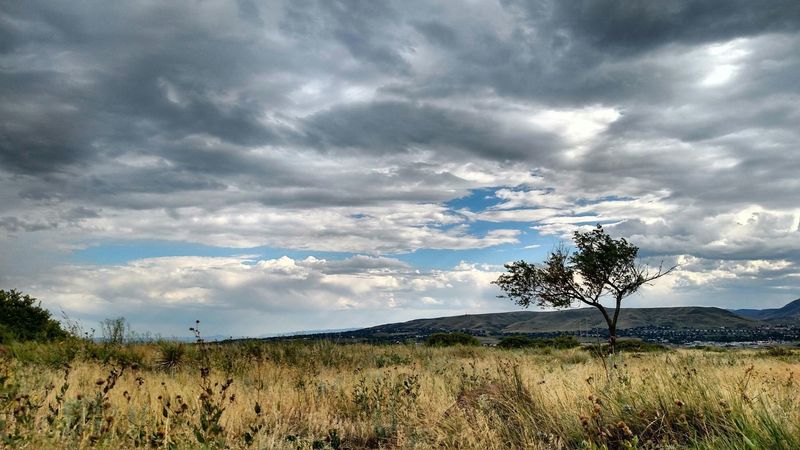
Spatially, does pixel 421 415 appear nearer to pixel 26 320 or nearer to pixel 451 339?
pixel 26 320

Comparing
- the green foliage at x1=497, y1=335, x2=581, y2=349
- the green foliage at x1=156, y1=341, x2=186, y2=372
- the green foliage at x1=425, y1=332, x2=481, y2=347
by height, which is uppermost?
the green foliage at x1=156, y1=341, x2=186, y2=372

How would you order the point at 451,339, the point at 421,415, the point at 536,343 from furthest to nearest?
the point at 536,343, the point at 451,339, the point at 421,415

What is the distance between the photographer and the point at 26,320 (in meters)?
24.1

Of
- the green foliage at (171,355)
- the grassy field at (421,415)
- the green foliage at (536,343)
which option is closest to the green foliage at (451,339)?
the green foliage at (536,343)

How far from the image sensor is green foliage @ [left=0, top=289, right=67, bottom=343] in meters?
22.9

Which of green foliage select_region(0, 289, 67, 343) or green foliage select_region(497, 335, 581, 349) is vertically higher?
green foliage select_region(0, 289, 67, 343)

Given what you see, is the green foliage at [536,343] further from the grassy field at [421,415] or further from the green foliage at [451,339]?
the grassy field at [421,415]

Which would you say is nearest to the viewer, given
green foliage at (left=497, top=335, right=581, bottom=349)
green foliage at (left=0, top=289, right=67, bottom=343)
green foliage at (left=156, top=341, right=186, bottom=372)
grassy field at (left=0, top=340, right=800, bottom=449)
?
grassy field at (left=0, top=340, right=800, bottom=449)

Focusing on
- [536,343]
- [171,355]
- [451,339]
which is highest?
[171,355]

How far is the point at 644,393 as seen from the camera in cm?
707

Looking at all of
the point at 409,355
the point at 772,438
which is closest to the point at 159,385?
the point at 772,438

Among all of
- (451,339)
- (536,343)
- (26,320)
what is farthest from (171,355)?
(536,343)

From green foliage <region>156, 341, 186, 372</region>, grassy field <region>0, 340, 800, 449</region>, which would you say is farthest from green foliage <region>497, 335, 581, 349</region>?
grassy field <region>0, 340, 800, 449</region>

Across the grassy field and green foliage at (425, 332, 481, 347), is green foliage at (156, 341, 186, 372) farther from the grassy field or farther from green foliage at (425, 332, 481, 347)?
green foliage at (425, 332, 481, 347)
